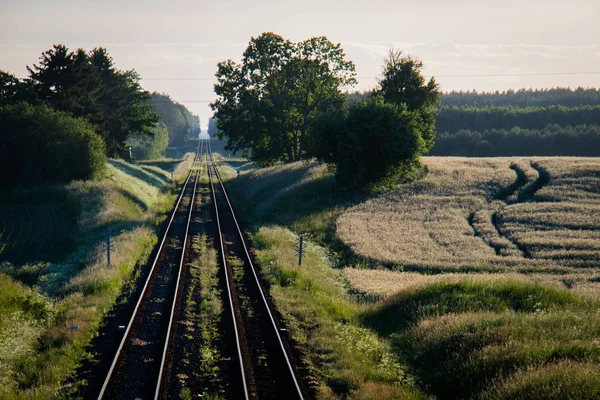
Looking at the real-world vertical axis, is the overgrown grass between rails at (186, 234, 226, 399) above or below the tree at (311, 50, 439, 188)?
below

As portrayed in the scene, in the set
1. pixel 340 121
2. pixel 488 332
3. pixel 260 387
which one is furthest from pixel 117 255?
pixel 340 121

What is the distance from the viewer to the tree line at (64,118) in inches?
1668

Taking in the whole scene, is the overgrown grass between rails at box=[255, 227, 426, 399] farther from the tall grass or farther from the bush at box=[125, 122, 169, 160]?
the bush at box=[125, 122, 169, 160]

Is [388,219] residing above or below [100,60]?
below

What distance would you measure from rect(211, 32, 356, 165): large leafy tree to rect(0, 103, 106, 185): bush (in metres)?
17.1

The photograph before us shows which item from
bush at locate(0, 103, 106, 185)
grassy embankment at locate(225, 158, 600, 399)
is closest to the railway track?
grassy embankment at locate(225, 158, 600, 399)

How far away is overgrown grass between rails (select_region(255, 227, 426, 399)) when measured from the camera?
1045cm

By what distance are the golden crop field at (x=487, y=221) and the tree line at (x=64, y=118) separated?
26312mm

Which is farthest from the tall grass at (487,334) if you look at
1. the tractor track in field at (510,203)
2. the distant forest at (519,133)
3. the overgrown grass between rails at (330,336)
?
the distant forest at (519,133)

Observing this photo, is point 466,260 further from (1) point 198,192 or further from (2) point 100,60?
(2) point 100,60

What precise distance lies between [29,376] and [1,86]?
170 ft

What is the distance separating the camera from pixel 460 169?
4825 cm

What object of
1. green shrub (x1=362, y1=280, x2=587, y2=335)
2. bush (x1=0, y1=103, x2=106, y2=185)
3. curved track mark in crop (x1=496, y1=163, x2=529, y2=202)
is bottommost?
green shrub (x1=362, y1=280, x2=587, y2=335)

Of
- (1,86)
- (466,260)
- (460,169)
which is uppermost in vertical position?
(1,86)
